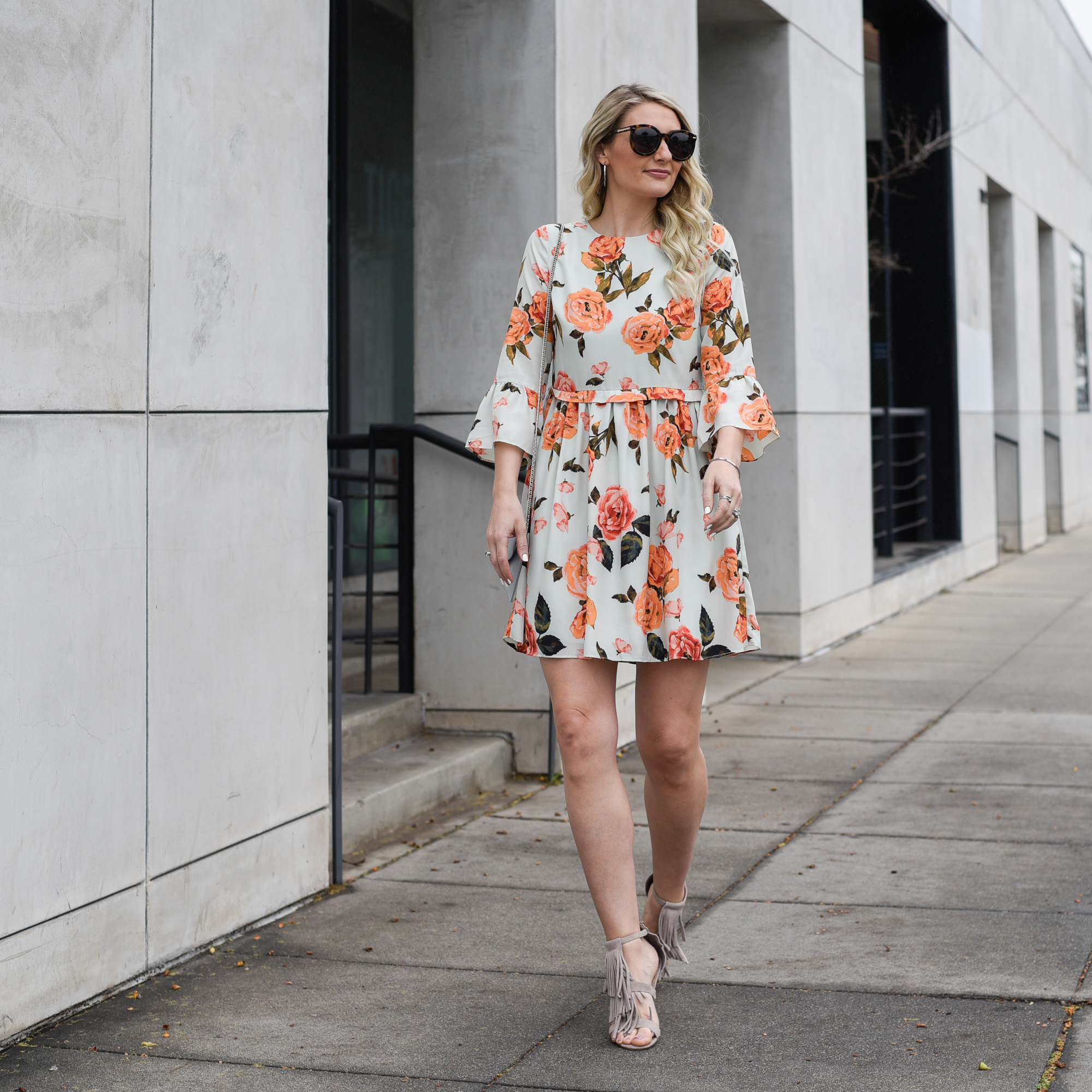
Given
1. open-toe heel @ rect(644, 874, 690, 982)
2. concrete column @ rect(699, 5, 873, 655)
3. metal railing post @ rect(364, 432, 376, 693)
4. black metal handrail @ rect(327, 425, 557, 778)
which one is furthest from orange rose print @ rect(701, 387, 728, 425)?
concrete column @ rect(699, 5, 873, 655)

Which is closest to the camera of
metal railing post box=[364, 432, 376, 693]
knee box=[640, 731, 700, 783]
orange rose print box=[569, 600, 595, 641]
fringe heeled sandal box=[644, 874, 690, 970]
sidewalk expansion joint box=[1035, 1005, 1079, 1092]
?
sidewalk expansion joint box=[1035, 1005, 1079, 1092]

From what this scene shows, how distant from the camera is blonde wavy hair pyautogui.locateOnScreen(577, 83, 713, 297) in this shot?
3.66 m

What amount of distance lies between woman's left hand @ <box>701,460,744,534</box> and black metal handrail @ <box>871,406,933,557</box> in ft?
31.1

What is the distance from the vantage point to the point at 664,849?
12.6ft

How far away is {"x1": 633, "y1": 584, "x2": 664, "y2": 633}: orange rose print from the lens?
11.8ft

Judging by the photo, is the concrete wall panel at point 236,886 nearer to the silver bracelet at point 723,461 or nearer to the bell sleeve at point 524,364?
the bell sleeve at point 524,364

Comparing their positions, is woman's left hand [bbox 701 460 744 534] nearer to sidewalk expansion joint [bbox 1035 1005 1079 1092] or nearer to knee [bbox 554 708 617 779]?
knee [bbox 554 708 617 779]

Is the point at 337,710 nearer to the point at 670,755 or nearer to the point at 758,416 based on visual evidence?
the point at 670,755

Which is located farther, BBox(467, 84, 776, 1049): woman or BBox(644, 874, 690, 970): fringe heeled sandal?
BBox(644, 874, 690, 970): fringe heeled sandal

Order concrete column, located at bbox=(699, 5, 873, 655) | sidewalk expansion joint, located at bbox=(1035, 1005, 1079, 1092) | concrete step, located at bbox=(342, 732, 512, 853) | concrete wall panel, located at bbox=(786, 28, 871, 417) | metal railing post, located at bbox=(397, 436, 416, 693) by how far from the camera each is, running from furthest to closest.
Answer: concrete wall panel, located at bbox=(786, 28, 871, 417)
concrete column, located at bbox=(699, 5, 873, 655)
metal railing post, located at bbox=(397, 436, 416, 693)
concrete step, located at bbox=(342, 732, 512, 853)
sidewalk expansion joint, located at bbox=(1035, 1005, 1079, 1092)

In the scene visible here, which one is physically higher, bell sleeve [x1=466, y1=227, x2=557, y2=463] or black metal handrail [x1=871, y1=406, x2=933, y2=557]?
black metal handrail [x1=871, y1=406, x2=933, y2=557]

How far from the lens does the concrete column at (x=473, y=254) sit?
20.9 ft

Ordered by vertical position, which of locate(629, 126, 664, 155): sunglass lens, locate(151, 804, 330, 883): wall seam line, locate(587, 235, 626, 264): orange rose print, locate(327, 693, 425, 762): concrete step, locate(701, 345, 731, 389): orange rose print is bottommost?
locate(151, 804, 330, 883): wall seam line

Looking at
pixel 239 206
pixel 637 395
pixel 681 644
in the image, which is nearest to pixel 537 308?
pixel 637 395
